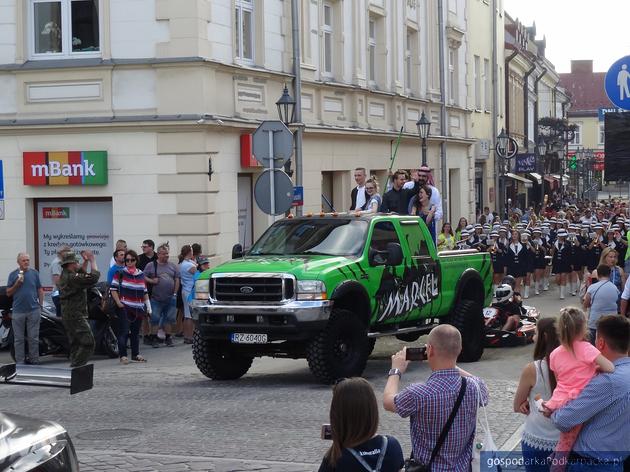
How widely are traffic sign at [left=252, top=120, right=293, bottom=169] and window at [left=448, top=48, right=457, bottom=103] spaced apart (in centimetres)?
2151

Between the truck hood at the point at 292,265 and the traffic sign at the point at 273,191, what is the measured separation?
11.8ft

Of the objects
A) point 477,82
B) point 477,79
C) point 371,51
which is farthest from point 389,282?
point 477,79

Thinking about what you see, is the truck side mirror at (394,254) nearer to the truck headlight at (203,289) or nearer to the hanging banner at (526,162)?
the truck headlight at (203,289)

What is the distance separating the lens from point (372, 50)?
104 feet

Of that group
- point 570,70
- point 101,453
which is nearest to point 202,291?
point 101,453

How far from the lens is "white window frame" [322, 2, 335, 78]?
2788cm

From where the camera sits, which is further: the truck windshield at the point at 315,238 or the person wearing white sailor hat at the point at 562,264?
the person wearing white sailor hat at the point at 562,264

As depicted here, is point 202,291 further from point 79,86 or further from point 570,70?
point 570,70

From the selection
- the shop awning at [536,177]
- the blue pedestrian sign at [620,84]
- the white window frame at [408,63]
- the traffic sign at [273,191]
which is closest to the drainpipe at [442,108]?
the white window frame at [408,63]

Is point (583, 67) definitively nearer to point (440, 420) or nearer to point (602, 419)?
point (602, 419)

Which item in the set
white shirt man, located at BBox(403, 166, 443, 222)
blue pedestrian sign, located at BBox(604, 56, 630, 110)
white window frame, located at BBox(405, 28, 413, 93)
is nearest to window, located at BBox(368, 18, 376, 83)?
white window frame, located at BBox(405, 28, 413, 93)

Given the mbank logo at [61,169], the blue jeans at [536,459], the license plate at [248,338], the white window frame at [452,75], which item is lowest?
the license plate at [248,338]

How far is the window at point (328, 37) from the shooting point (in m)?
28.0

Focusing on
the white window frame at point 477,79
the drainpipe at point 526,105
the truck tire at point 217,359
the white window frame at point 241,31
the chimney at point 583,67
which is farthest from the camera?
the chimney at point 583,67
